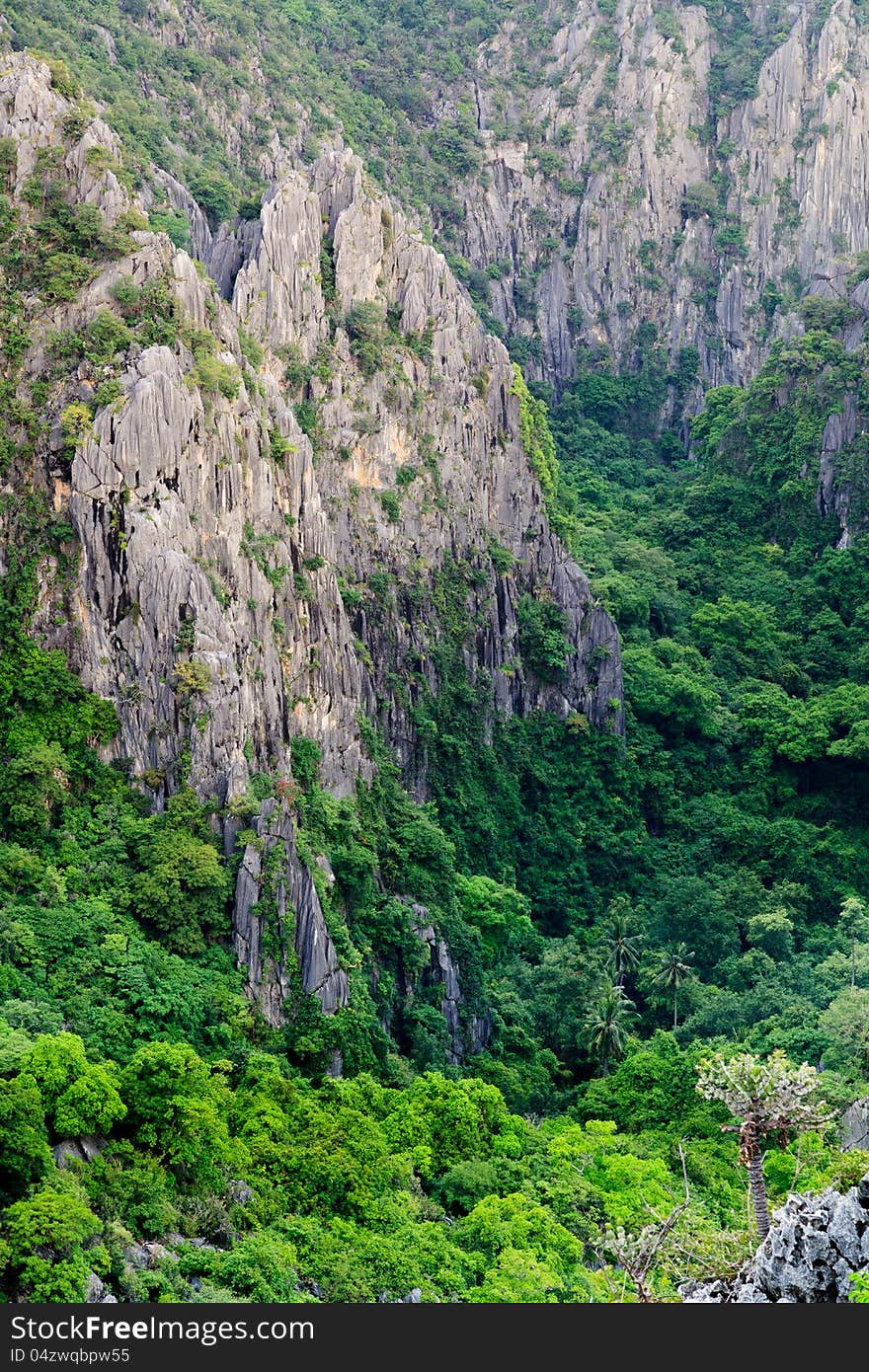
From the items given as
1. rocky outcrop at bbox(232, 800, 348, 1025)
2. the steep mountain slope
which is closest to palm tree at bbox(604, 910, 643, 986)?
rocky outcrop at bbox(232, 800, 348, 1025)

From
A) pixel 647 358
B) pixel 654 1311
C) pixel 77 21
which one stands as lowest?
pixel 654 1311

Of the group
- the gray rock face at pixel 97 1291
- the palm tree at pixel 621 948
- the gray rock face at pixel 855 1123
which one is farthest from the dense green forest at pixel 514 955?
the gray rock face at pixel 855 1123

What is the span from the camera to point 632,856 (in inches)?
3054

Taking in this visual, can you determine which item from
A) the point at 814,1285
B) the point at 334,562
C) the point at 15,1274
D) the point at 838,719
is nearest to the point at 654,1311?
the point at 814,1285

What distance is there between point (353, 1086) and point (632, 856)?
27044 millimetres

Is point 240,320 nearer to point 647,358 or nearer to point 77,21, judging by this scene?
point 77,21

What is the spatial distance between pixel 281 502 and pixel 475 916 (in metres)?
16.7

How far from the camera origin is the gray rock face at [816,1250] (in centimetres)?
2456

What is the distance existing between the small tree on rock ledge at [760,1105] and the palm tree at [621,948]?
3417 centimetres

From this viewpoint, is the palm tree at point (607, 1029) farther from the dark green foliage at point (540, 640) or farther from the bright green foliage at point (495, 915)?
the dark green foliage at point (540, 640)

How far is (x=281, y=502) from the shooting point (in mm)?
65812

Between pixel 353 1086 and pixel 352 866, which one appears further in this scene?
pixel 352 866

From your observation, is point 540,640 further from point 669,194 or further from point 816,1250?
point 816,1250

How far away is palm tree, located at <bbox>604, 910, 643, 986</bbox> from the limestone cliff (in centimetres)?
961
